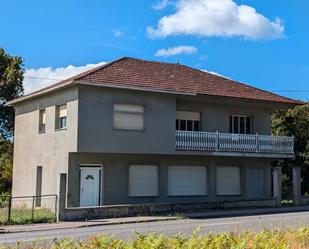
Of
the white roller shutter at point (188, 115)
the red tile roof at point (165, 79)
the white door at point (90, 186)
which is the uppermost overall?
the red tile roof at point (165, 79)

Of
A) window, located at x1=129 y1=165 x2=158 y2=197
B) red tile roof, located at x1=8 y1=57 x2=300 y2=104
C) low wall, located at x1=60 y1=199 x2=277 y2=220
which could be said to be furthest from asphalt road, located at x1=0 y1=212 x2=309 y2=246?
red tile roof, located at x1=8 y1=57 x2=300 y2=104

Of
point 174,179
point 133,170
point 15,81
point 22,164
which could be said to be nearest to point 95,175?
point 133,170

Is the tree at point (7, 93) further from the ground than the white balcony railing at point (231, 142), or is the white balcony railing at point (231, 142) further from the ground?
the tree at point (7, 93)

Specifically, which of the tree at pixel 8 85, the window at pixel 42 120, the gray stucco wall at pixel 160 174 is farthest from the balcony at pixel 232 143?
the tree at pixel 8 85

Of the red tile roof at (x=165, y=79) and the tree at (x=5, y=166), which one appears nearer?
the red tile roof at (x=165, y=79)

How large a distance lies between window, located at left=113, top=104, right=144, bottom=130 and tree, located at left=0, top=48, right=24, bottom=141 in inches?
657

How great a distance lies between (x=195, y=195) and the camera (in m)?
29.2

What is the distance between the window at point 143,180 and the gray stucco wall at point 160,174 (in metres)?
0.24

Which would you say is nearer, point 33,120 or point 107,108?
point 107,108

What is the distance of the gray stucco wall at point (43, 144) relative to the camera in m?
25.6

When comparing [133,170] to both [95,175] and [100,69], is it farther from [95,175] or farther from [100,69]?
[100,69]

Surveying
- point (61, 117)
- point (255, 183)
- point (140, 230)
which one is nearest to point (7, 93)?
point (61, 117)

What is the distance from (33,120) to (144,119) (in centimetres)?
737

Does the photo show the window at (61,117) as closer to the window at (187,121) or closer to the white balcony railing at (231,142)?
the white balcony railing at (231,142)
